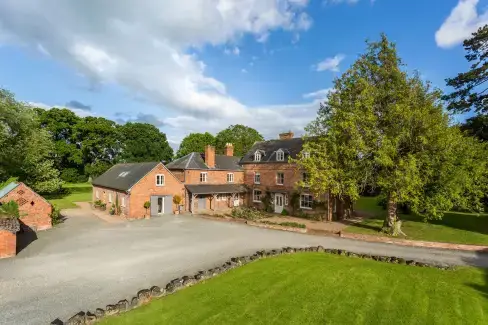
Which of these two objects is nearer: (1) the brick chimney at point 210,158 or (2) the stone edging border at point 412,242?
(2) the stone edging border at point 412,242

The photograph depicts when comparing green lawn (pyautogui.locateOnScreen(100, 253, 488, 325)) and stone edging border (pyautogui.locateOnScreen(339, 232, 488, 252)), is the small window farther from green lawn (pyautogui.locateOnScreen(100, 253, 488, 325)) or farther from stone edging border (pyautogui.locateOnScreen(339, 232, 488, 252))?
green lawn (pyautogui.locateOnScreen(100, 253, 488, 325))

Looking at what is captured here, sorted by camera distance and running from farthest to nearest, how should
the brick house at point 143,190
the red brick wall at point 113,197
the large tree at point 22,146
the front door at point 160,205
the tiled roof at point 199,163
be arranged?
the tiled roof at point 199,163, the front door at point 160,205, the brick house at point 143,190, the red brick wall at point 113,197, the large tree at point 22,146

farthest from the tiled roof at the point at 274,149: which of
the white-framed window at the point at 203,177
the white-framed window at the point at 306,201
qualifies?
the white-framed window at the point at 203,177

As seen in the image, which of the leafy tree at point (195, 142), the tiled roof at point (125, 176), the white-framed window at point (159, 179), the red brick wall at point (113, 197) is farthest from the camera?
the leafy tree at point (195, 142)

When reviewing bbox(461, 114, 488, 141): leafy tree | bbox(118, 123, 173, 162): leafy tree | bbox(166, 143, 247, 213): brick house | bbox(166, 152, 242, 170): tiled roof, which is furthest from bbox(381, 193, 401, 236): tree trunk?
bbox(118, 123, 173, 162): leafy tree

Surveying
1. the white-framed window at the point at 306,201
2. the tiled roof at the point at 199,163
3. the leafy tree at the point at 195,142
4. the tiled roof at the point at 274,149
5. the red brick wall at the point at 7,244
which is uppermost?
the leafy tree at the point at 195,142

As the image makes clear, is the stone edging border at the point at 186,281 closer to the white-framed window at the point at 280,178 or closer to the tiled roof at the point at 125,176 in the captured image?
the white-framed window at the point at 280,178

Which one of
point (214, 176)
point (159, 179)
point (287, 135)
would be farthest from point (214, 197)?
point (287, 135)
